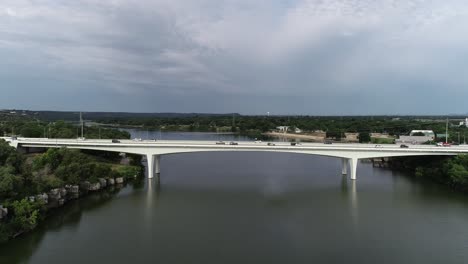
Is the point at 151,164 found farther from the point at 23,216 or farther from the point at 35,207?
the point at 23,216

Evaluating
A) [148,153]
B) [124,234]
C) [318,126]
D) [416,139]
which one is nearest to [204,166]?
[148,153]

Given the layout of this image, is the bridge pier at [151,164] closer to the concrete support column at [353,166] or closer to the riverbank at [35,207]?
the riverbank at [35,207]

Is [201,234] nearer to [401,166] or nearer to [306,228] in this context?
[306,228]

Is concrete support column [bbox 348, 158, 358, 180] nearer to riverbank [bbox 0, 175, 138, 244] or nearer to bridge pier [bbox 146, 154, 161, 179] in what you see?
bridge pier [bbox 146, 154, 161, 179]

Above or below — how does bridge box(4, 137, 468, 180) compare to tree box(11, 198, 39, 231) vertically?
above

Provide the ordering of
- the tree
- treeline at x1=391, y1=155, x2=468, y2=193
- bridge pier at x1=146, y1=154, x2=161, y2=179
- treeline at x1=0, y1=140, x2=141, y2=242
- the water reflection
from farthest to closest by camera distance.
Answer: bridge pier at x1=146, y1=154, x2=161, y2=179 < treeline at x1=391, y1=155, x2=468, y2=193 < treeline at x1=0, y1=140, x2=141, y2=242 < the tree < the water reflection

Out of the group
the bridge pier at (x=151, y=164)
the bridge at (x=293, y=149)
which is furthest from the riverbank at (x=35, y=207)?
the bridge at (x=293, y=149)

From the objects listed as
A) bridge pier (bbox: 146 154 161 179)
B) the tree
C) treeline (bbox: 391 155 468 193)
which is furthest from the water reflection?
treeline (bbox: 391 155 468 193)
